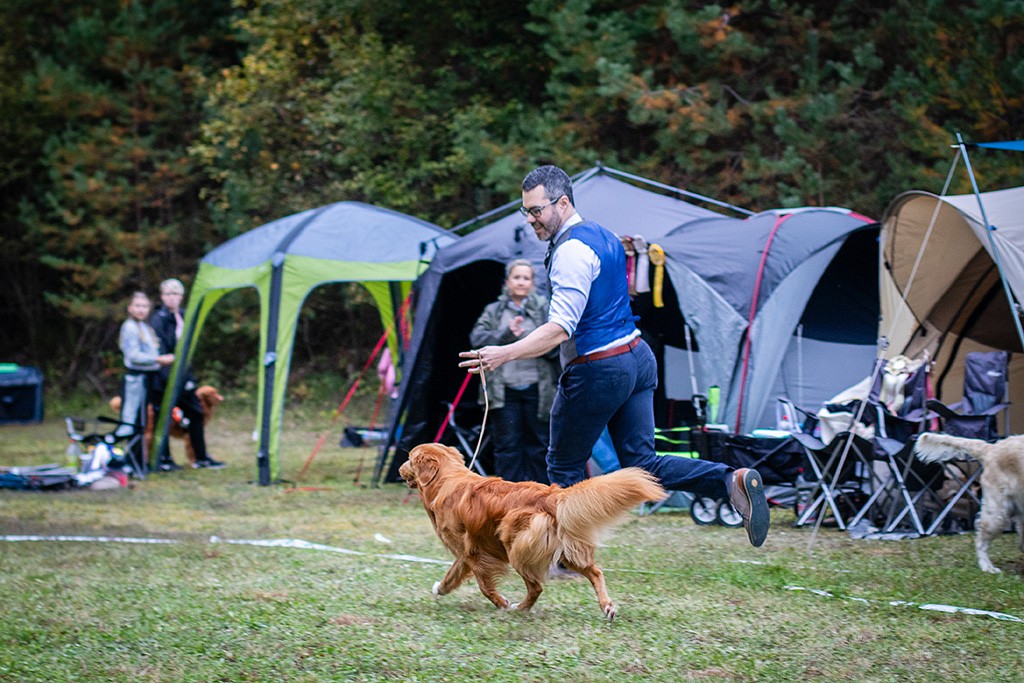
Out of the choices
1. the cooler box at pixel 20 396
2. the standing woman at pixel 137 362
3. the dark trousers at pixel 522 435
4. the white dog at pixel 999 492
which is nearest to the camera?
the white dog at pixel 999 492

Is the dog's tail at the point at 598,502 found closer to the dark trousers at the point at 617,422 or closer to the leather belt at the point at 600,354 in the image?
the dark trousers at the point at 617,422

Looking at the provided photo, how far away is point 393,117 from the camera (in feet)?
61.8

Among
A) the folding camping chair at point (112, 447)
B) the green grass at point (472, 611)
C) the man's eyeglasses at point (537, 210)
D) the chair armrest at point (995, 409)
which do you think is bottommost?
the folding camping chair at point (112, 447)

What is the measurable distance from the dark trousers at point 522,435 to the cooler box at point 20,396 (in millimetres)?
11594

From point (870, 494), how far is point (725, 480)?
321 centimetres

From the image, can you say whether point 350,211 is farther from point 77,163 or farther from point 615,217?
point 77,163

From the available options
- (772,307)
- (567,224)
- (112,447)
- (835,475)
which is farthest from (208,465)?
(567,224)

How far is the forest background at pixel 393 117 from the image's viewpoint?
14.1 m

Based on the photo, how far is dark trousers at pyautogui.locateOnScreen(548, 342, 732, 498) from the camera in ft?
13.8

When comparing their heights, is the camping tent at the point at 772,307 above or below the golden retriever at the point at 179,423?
above

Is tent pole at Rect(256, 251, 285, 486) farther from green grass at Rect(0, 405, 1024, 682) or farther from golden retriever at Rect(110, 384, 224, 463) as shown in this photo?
green grass at Rect(0, 405, 1024, 682)

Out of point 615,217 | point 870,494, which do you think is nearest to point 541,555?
point 870,494

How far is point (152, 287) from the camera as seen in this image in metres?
20.9

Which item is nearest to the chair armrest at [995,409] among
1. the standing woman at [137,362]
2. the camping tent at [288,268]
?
the camping tent at [288,268]
